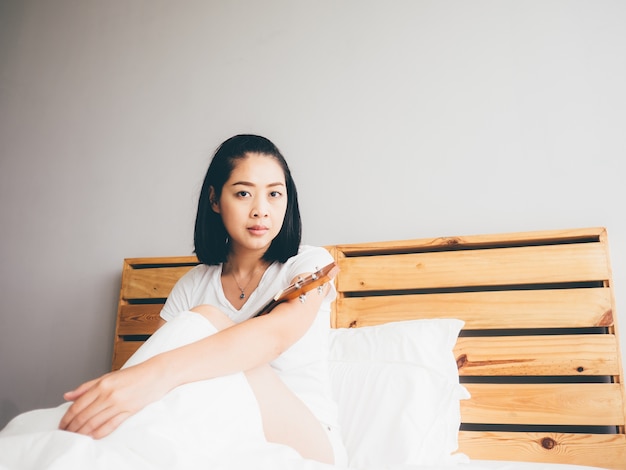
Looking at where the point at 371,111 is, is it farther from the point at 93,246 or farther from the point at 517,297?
the point at 93,246

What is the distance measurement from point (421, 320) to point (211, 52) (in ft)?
4.97

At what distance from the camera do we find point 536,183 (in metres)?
1.61

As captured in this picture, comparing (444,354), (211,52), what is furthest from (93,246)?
(444,354)

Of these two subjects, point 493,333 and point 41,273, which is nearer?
point 493,333

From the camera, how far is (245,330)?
0.89 meters

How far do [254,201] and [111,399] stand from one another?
22.6 inches

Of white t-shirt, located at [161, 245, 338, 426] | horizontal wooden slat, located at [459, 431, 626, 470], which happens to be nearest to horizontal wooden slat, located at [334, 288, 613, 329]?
horizontal wooden slat, located at [459, 431, 626, 470]

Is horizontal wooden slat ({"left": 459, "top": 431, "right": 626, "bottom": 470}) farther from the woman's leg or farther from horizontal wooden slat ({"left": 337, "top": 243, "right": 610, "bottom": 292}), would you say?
the woman's leg

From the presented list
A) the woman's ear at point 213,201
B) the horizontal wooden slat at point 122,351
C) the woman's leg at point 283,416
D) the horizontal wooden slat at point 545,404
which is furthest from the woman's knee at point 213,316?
the horizontal wooden slat at point 122,351

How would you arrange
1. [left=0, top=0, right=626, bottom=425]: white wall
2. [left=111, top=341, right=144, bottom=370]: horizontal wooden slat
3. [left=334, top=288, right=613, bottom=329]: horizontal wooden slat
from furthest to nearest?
1. [left=111, top=341, right=144, bottom=370]: horizontal wooden slat
2. [left=0, top=0, right=626, bottom=425]: white wall
3. [left=334, top=288, right=613, bottom=329]: horizontal wooden slat

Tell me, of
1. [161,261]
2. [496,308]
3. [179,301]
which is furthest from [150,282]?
[496,308]

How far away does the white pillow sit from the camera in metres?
1.13

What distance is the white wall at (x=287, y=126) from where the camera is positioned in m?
1.63

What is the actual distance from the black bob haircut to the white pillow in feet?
1.27
